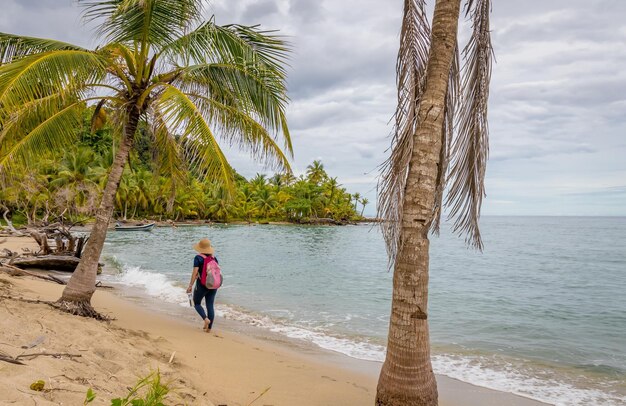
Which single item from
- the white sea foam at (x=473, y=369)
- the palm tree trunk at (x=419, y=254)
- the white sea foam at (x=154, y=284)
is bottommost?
the white sea foam at (x=154, y=284)

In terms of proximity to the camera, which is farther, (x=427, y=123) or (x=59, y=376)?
(x=427, y=123)

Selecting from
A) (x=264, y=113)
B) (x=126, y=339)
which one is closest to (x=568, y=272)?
(x=264, y=113)

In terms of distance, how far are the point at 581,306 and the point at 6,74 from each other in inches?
677

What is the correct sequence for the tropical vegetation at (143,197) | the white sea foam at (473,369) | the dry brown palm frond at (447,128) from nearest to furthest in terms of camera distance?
the dry brown palm frond at (447,128)
the white sea foam at (473,369)
the tropical vegetation at (143,197)

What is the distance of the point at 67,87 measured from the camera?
6.38 m

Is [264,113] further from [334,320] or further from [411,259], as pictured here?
[334,320]

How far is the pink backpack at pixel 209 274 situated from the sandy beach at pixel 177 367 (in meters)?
0.95

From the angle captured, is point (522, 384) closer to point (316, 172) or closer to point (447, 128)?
point (447, 128)

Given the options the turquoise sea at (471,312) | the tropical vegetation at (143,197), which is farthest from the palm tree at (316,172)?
the turquoise sea at (471,312)

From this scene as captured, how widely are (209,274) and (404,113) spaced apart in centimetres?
461

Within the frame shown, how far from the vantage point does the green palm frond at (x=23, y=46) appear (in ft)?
21.3

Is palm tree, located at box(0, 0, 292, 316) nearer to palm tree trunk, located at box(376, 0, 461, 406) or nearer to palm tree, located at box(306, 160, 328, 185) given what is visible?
palm tree trunk, located at box(376, 0, 461, 406)

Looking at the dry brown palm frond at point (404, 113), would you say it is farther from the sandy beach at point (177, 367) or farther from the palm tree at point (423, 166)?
the sandy beach at point (177, 367)

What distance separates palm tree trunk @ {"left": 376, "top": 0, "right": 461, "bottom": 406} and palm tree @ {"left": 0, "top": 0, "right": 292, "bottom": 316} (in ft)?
12.0
